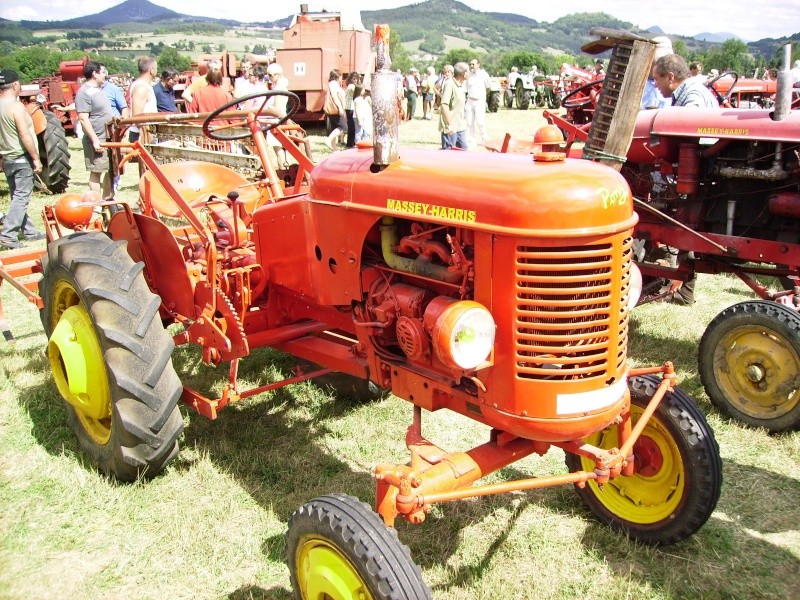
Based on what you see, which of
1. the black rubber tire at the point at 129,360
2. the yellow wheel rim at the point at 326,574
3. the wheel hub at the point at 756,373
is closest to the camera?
the yellow wheel rim at the point at 326,574

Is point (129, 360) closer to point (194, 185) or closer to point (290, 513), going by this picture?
point (290, 513)

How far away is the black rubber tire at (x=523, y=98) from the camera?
1056 inches

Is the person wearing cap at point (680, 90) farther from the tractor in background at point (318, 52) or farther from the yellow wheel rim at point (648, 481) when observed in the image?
the tractor in background at point (318, 52)

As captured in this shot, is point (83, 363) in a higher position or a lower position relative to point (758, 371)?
higher

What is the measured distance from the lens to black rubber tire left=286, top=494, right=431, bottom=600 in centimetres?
194

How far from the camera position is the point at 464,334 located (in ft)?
6.60

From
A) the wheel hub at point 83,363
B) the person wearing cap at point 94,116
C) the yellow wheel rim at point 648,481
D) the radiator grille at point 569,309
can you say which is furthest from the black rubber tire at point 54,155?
the radiator grille at point 569,309

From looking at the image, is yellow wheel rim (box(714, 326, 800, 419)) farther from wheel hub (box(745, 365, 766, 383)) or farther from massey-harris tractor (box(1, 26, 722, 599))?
massey-harris tractor (box(1, 26, 722, 599))

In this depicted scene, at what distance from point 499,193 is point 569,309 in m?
0.40

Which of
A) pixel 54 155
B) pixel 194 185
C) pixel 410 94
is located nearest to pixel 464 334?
pixel 194 185

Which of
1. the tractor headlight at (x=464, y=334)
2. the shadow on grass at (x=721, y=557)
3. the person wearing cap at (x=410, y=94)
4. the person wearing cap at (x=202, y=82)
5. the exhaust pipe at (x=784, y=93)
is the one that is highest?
the person wearing cap at (x=410, y=94)

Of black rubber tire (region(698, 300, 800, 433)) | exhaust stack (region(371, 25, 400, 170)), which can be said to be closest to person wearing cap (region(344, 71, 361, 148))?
black rubber tire (region(698, 300, 800, 433))

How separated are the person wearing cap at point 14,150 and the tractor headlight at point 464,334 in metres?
6.41

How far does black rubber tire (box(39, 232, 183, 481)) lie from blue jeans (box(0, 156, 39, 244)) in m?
4.61
